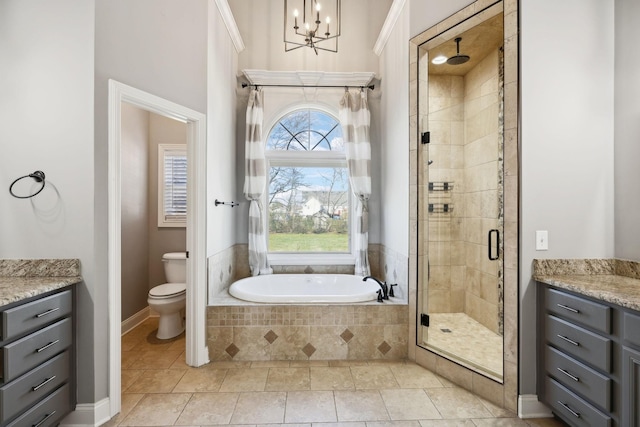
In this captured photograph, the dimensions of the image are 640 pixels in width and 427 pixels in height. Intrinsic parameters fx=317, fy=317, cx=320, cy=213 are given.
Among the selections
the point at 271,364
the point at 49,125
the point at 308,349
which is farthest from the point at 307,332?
the point at 49,125

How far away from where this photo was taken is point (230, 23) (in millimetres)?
3232

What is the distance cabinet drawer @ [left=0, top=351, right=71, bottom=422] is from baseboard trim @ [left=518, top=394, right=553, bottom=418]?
2.73 metres

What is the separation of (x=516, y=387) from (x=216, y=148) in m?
2.96

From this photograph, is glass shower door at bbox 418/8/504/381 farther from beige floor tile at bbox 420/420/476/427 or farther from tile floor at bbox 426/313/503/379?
beige floor tile at bbox 420/420/476/427

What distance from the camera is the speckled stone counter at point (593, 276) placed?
164 cm

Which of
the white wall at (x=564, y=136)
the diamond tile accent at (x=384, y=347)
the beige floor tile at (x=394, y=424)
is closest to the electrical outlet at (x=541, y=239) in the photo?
the white wall at (x=564, y=136)

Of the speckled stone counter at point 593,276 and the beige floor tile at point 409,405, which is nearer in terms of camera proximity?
the speckled stone counter at point 593,276

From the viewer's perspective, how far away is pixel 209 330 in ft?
8.83

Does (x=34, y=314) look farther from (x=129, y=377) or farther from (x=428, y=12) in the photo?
(x=428, y=12)

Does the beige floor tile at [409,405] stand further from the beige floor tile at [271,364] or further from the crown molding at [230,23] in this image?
the crown molding at [230,23]

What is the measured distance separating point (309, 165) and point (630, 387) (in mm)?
3188

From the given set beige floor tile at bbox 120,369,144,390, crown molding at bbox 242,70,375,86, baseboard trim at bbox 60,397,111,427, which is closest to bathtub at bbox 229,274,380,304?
beige floor tile at bbox 120,369,144,390

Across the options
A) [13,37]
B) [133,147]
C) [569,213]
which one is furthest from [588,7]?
[133,147]

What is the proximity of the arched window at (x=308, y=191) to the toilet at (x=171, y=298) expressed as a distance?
106 cm
